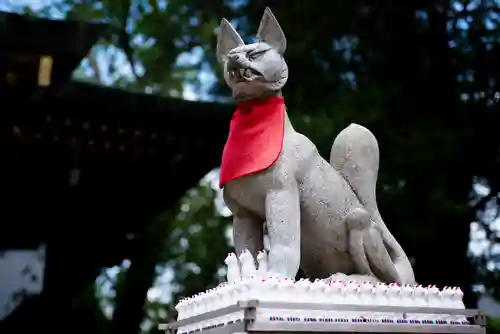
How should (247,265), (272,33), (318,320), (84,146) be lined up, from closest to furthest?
1. (318,320)
2. (247,265)
3. (272,33)
4. (84,146)

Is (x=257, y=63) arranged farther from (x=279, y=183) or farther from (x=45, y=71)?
(x=45, y=71)

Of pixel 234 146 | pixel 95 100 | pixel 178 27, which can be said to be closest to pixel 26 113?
pixel 95 100

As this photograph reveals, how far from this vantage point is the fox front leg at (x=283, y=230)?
2686 mm

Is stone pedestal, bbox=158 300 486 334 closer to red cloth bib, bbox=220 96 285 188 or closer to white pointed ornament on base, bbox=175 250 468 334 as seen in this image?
white pointed ornament on base, bbox=175 250 468 334

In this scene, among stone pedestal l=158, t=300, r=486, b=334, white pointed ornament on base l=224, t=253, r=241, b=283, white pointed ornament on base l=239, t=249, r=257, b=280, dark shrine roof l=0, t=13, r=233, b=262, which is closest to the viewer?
stone pedestal l=158, t=300, r=486, b=334

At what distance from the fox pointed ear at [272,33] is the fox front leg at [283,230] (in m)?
0.59

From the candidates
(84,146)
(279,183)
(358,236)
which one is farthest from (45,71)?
(358,236)

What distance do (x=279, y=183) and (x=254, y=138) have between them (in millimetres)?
232

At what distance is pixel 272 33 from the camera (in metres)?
3.01

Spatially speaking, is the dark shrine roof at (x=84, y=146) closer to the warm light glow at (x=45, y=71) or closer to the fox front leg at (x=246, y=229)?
the warm light glow at (x=45, y=71)

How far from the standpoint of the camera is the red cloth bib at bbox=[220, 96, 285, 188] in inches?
110

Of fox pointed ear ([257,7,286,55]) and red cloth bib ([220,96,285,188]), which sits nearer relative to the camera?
red cloth bib ([220,96,285,188])

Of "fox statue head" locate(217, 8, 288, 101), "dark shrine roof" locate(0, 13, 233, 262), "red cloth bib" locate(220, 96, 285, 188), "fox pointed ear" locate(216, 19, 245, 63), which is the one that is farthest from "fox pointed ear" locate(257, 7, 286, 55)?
"dark shrine roof" locate(0, 13, 233, 262)

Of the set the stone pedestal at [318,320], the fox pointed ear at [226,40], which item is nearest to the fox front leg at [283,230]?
the stone pedestal at [318,320]
